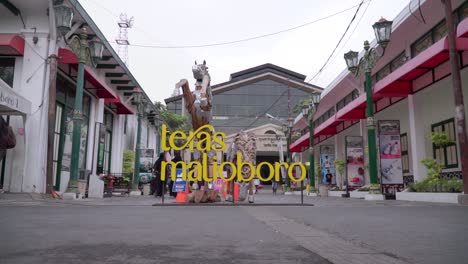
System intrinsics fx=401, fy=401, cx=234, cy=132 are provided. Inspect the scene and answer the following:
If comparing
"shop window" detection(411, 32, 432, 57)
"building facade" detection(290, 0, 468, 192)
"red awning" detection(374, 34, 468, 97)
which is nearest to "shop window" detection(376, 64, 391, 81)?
"building facade" detection(290, 0, 468, 192)

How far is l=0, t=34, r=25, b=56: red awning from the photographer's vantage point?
13148mm

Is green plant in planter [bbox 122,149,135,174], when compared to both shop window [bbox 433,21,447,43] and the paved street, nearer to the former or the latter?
shop window [bbox 433,21,447,43]

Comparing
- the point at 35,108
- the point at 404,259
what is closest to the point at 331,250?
the point at 404,259

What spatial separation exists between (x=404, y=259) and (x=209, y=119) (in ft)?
29.0

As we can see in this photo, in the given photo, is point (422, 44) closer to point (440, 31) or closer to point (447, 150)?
point (440, 31)

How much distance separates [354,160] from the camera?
19359 mm

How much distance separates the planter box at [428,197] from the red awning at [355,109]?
433 cm

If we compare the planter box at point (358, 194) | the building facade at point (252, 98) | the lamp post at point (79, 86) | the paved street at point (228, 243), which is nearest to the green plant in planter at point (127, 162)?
the lamp post at point (79, 86)

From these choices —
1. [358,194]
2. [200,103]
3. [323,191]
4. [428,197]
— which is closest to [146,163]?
[323,191]

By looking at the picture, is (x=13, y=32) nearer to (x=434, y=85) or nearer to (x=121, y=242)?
(x=121, y=242)

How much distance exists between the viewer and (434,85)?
1562 cm

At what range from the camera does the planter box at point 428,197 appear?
11.3 metres

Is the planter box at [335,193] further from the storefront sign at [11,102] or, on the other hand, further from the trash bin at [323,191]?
the storefront sign at [11,102]

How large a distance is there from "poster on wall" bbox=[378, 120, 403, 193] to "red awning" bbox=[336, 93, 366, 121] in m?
2.30
